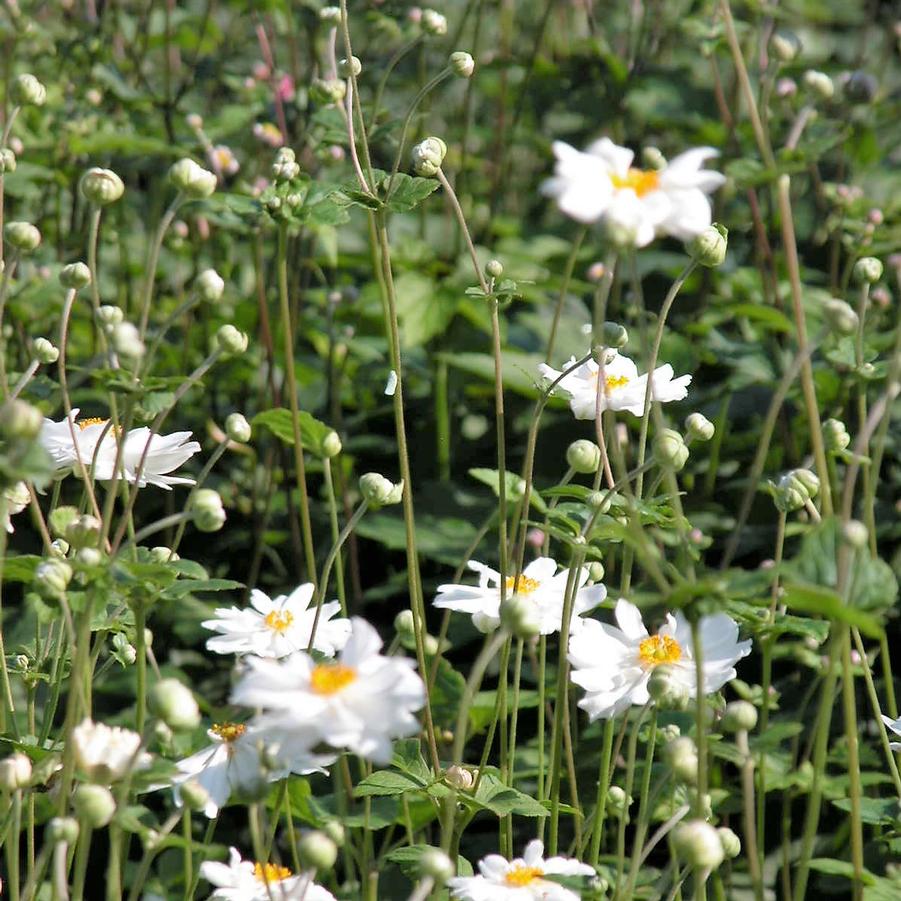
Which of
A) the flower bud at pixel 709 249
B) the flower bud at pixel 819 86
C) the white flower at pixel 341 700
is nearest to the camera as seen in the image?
the white flower at pixel 341 700

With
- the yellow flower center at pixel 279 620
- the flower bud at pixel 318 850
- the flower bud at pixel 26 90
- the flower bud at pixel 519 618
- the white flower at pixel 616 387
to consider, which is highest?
the flower bud at pixel 26 90

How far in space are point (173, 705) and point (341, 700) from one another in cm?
10

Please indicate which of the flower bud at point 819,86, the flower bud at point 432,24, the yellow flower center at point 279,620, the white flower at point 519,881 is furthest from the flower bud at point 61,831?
the flower bud at point 819,86

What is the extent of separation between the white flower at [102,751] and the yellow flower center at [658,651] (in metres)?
0.43

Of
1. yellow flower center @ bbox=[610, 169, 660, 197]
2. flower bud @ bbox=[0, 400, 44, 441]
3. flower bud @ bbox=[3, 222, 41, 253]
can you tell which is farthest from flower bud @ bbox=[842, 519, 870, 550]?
flower bud @ bbox=[3, 222, 41, 253]

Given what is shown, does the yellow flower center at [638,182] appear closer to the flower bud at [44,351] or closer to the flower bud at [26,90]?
the flower bud at [44,351]

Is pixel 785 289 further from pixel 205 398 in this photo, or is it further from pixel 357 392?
pixel 205 398

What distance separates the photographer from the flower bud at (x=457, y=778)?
1050 millimetres

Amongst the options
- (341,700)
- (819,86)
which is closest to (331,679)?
(341,700)

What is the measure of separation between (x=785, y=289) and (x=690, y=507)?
0.42 meters

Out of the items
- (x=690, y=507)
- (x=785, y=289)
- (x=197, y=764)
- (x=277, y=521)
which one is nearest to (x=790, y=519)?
(x=690, y=507)

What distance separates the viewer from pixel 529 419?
2014 millimetres

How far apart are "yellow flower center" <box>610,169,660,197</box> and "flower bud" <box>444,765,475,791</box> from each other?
17.9 inches

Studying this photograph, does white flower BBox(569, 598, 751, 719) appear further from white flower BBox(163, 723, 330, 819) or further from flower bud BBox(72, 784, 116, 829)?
flower bud BBox(72, 784, 116, 829)
